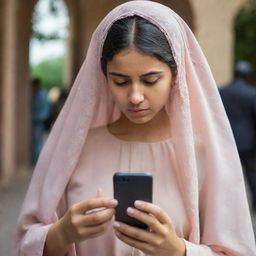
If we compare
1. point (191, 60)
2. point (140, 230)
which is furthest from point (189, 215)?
point (191, 60)

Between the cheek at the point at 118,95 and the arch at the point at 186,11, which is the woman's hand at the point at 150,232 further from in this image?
the arch at the point at 186,11

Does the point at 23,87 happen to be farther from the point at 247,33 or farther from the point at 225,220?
the point at 247,33

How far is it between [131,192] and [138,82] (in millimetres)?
353

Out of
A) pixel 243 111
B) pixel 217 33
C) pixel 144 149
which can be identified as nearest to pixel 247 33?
pixel 217 33

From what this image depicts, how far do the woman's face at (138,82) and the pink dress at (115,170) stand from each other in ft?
0.58

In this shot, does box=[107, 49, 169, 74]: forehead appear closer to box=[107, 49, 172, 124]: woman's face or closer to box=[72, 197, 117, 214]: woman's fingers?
box=[107, 49, 172, 124]: woman's face

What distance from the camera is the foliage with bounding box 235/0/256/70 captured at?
1936 cm

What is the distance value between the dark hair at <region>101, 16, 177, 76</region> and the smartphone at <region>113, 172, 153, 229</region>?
39 cm

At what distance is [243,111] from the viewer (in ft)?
22.2

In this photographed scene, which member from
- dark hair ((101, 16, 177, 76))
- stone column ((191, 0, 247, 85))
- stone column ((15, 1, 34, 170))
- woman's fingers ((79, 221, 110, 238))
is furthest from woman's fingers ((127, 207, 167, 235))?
stone column ((15, 1, 34, 170))

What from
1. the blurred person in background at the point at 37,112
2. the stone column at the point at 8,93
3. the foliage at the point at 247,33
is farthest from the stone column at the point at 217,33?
the foliage at the point at 247,33

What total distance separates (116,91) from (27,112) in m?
8.78

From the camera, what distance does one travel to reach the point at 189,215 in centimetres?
190

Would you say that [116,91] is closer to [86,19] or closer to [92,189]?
[92,189]
